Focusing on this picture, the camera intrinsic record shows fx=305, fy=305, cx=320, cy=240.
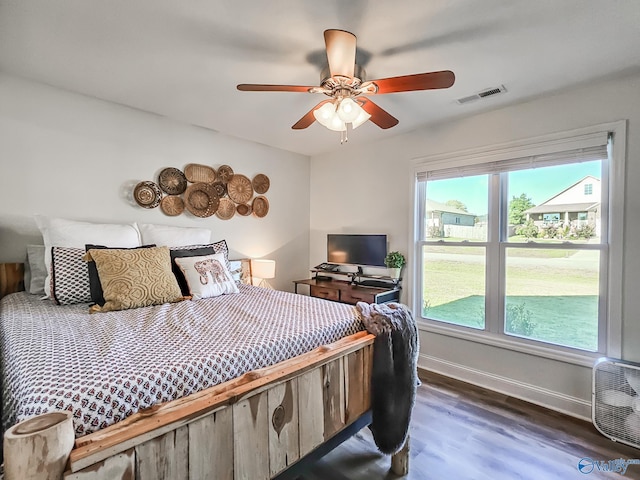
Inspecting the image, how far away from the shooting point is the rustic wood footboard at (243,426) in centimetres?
80

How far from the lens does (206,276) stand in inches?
87.0

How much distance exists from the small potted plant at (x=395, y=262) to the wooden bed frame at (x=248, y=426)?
1668 millimetres

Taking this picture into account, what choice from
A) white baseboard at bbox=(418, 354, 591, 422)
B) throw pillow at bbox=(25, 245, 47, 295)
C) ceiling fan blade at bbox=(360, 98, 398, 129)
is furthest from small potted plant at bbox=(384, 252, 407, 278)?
throw pillow at bbox=(25, 245, 47, 295)

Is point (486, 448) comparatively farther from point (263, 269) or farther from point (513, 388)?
point (263, 269)

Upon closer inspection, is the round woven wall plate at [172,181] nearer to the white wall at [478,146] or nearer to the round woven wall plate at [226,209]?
the round woven wall plate at [226,209]

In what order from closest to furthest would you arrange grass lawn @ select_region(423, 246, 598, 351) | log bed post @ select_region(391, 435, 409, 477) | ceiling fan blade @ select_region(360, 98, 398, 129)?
log bed post @ select_region(391, 435, 409, 477), ceiling fan blade @ select_region(360, 98, 398, 129), grass lawn @ select_region(423, 246, 598, 351)

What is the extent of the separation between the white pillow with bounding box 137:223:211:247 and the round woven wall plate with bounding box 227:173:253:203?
0.77 m

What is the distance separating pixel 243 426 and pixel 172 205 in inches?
95.3

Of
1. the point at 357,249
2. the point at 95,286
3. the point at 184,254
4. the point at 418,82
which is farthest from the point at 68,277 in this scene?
the point at 357,249

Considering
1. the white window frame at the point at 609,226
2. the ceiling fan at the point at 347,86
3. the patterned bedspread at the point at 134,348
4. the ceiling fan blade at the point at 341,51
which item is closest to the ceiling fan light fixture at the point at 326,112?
the ceiling fan at the point at 347,86

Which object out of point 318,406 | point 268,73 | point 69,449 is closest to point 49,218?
point 268,73

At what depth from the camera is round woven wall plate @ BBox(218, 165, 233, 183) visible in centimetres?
329

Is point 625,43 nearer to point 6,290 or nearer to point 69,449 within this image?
point 69,449

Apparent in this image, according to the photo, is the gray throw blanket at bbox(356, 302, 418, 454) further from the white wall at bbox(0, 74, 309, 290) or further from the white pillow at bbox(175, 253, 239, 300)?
the white wall at bbox(0, 74, 309, 290)
